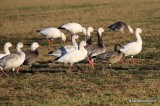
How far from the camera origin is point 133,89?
10805 mm

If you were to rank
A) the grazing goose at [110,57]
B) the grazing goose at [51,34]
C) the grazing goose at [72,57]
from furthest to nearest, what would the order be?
the grazing goose at [51,34] → the grazing goose at [110,57] → the grazing goose at [72,57]

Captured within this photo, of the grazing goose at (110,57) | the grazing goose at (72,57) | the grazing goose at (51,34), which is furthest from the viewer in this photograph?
the grazing goose at (51,34)

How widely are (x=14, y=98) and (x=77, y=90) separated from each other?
63.5 inches

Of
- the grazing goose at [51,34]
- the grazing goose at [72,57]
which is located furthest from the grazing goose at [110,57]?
the grazing goose at [51,34]

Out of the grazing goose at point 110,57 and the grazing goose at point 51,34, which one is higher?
the grazing goose at point 51,34

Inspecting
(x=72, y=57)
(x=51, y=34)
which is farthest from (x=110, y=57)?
(x=51, y=34)

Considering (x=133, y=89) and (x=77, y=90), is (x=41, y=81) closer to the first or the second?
(x=77, y=90)

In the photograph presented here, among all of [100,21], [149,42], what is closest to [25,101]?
[149,42]

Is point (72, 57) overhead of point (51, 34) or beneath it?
beneath

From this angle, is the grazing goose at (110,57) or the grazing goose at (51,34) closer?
the grazing goose at (110,57)

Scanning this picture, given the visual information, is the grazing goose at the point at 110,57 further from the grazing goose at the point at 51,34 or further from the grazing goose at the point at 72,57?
the grazing goose at the point at 51,34

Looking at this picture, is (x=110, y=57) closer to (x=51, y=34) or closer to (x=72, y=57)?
(x=72, y=57)

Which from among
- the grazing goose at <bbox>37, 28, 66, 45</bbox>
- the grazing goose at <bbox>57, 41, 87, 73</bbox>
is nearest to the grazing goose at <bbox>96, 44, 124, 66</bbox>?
the grazing goose at <bbox>57, 41, 87, 73</bbox>

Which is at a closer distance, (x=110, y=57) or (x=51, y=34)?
(x=110, y=57)
